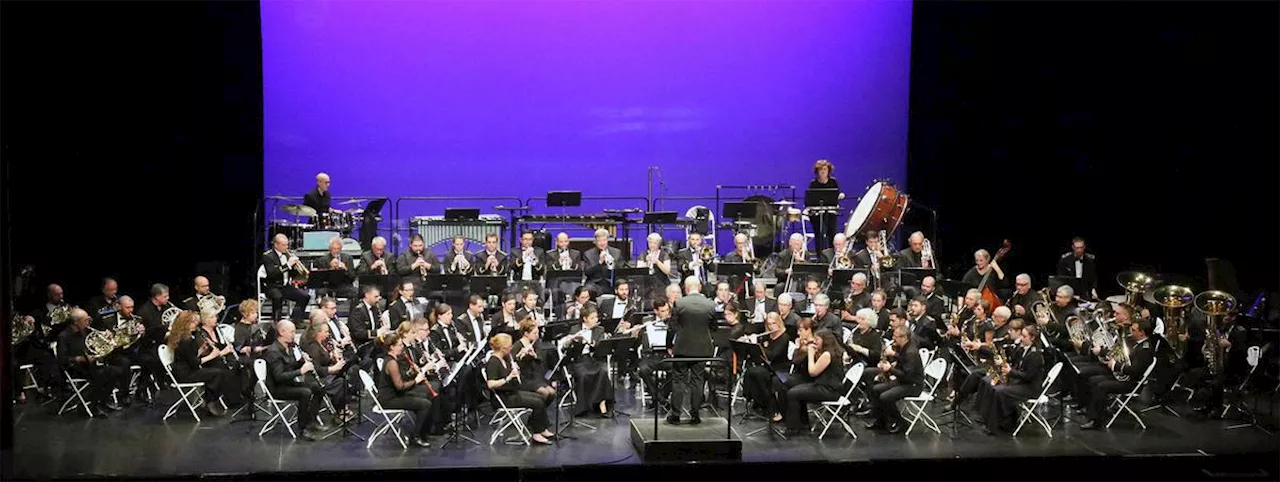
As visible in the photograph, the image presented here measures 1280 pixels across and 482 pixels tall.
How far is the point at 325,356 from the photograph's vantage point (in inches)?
437

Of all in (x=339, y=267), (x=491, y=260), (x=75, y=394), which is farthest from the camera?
(x=491, y=260)

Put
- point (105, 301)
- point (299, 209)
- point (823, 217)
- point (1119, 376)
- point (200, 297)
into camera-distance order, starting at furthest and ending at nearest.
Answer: point (823, 217) < point (299, 209) < point (200, 297) < point (105, 301) < point (1119, 376)

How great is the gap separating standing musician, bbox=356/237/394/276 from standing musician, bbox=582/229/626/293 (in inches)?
94.5

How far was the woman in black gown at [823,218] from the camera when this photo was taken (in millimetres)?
15867

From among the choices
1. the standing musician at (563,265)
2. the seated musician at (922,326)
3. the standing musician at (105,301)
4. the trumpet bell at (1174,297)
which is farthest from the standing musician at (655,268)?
the standing musician at (105,301)

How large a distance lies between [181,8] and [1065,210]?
486 inches

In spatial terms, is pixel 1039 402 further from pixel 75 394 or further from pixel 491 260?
pixel 75 394

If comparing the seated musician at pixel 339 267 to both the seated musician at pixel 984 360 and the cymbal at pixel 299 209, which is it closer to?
the cymbal at pixel 299 209

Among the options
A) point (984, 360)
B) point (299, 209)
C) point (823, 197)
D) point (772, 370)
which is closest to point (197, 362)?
point (299, 209)

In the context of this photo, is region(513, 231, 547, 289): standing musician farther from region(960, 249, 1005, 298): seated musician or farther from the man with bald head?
region(960, 249, 1005, 298): seated musician

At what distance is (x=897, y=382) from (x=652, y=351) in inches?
98.7

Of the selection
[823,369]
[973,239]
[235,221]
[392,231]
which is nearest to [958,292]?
[823,369]

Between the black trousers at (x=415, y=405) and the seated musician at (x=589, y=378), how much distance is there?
155 centimetres

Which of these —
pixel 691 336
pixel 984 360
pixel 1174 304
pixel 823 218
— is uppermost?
pixel 823 218
